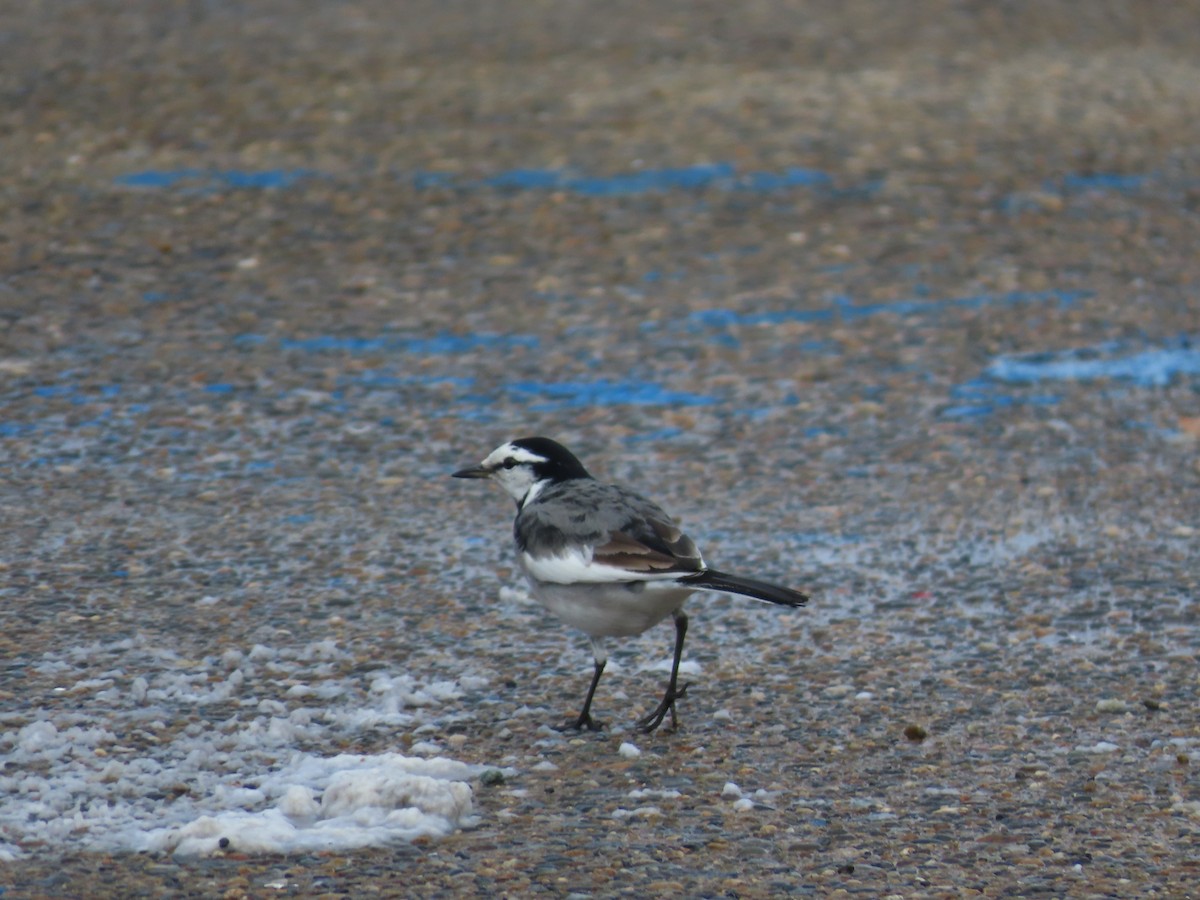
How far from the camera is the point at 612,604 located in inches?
202

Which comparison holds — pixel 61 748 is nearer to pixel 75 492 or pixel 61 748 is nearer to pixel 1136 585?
pixel 75 492

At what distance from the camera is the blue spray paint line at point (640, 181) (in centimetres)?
1069

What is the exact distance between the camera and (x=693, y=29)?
46.0 ft

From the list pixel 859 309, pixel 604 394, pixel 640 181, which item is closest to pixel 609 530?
pixel 604 394

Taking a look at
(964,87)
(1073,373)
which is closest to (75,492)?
(1073,373)

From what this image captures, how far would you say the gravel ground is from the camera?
15.8 ft

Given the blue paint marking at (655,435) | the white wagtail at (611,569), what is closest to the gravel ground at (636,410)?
the blue paint marking at (655,435)

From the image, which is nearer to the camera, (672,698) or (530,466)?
(672,698)

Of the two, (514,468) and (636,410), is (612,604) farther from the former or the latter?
(636,410)

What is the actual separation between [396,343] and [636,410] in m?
1.44

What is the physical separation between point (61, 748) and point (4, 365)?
153 inches

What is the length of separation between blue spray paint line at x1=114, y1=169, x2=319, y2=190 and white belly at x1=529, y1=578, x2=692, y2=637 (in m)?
5.89

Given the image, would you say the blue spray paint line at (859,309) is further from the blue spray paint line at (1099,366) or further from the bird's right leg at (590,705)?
the bird's right leg at (590,705)

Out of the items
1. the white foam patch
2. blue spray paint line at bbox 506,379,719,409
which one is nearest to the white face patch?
the white foam patch
